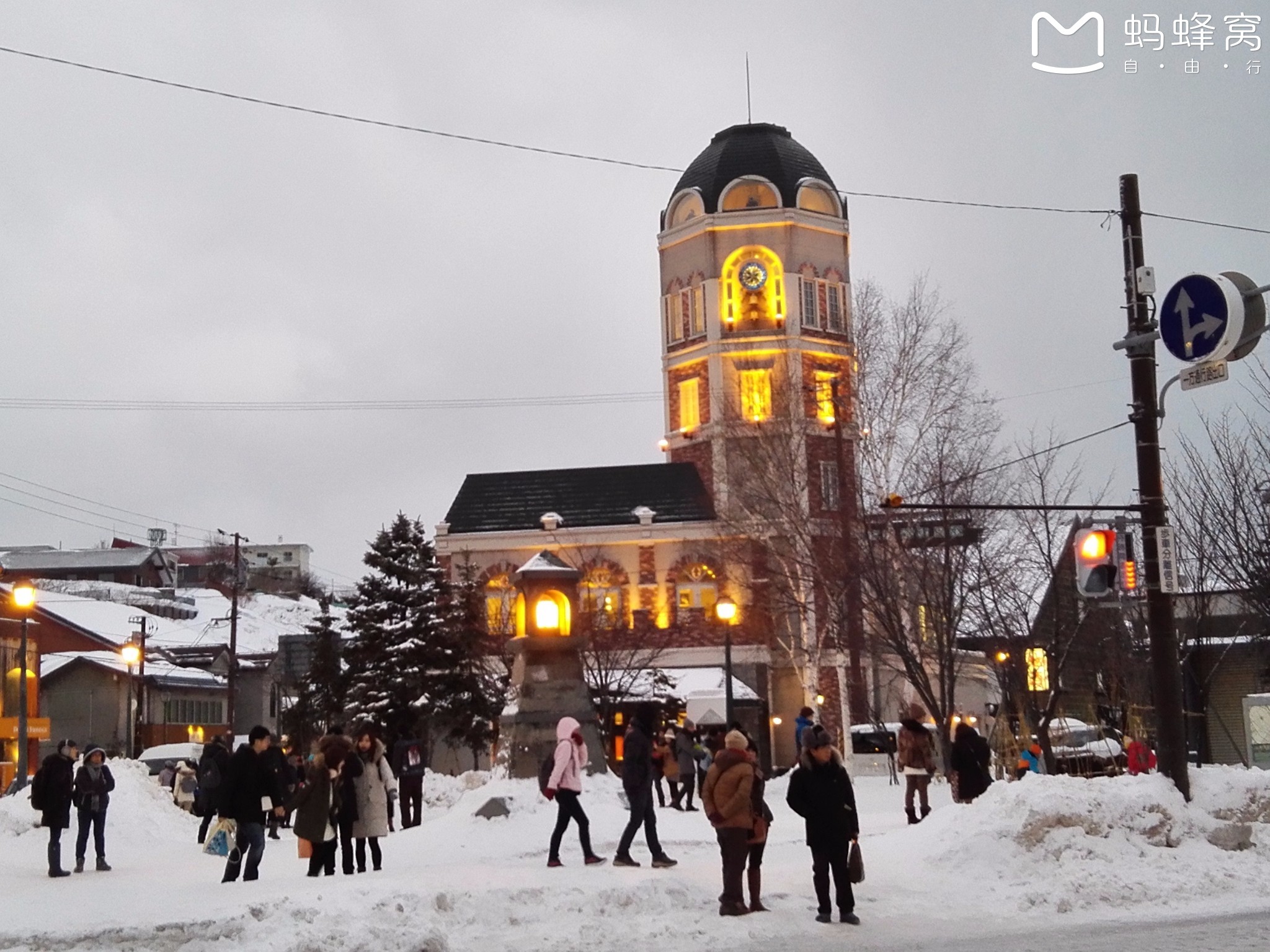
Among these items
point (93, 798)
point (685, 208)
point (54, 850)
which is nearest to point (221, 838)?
point (93, 798)

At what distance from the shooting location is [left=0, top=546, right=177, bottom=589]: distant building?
97.4 metres

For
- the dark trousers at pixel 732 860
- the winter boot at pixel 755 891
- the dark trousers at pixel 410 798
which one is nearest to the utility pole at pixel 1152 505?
the winter boot at pixel 755 891


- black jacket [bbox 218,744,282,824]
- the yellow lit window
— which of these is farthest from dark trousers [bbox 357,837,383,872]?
the yellow lit window

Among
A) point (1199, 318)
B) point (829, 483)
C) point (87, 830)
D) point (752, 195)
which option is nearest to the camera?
point (1199, 318)

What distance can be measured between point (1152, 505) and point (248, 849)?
34.9 feet

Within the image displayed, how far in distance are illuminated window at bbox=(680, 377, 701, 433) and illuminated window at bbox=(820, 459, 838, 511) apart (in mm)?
9021

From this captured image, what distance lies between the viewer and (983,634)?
34094 mm

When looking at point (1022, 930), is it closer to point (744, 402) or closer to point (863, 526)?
point (863, 526)

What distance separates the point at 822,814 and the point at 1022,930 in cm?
190

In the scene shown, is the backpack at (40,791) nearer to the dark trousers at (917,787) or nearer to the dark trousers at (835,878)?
the dark trousers at (835,878)

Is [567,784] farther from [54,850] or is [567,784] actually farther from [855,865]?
[54,850]

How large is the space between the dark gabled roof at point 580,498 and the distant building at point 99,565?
4293 cm

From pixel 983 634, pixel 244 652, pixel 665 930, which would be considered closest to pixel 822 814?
pixel 665 930

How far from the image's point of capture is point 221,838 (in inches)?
863
